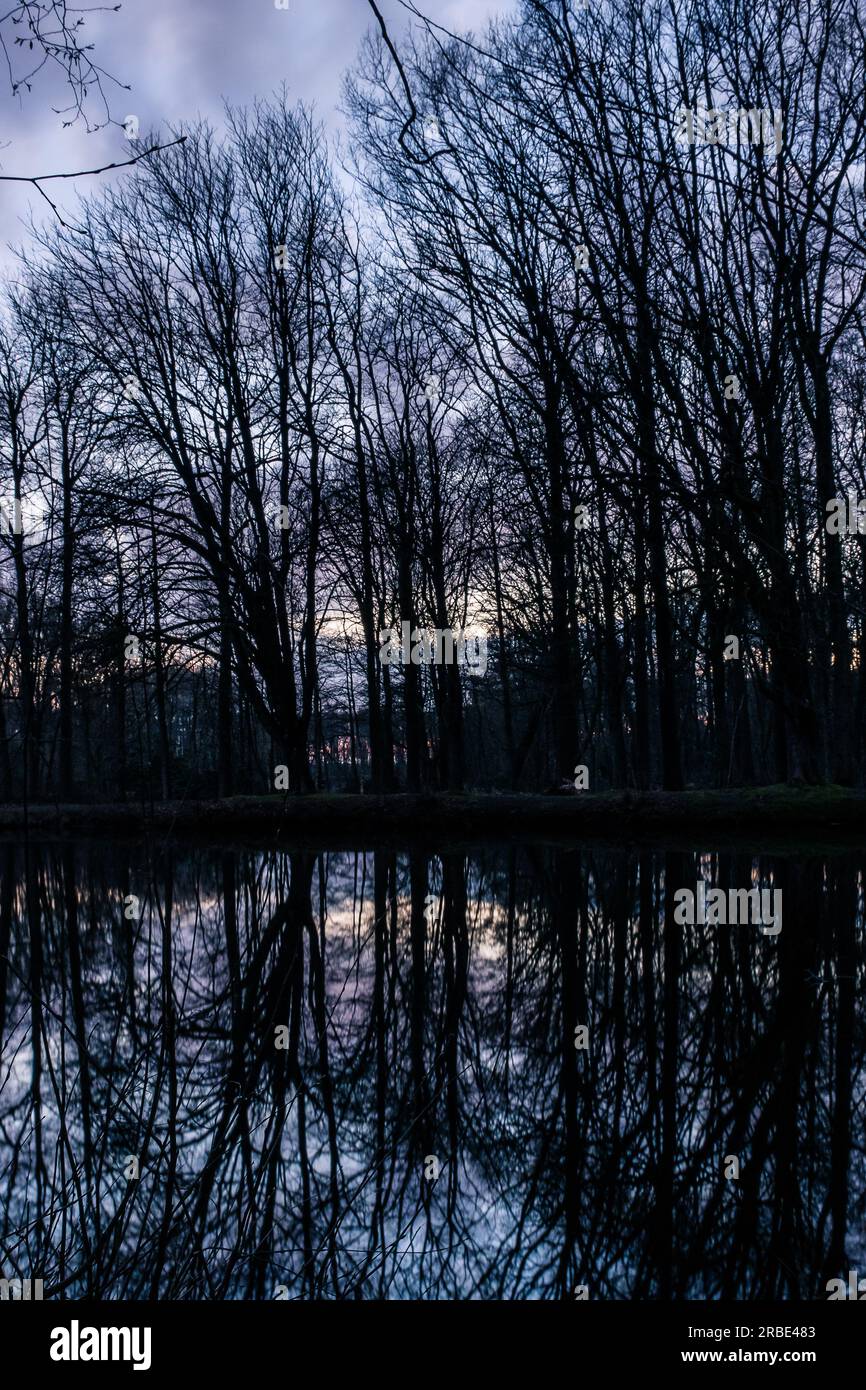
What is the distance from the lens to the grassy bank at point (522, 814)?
47.0 feet

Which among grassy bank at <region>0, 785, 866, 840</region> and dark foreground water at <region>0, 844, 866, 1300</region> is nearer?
dark foreground water at <region>0, 844, 866, 1300</region>

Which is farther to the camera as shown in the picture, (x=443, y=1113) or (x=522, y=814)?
(x=522, y=814)

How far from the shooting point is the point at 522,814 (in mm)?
16219

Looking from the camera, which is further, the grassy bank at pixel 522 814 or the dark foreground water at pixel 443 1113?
the grassy bank at pixel 522 814

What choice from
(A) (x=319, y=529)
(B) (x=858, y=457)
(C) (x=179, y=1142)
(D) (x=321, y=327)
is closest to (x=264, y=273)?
(D) (x=321, y=327)

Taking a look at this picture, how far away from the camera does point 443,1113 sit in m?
3.37

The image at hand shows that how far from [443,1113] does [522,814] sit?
13.0 meters

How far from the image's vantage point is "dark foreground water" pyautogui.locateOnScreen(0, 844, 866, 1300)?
2.33 m

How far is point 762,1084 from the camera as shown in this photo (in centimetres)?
343

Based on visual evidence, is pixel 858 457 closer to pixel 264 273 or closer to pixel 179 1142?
pixel 264 273

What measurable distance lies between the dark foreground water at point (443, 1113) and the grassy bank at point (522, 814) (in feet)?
25.0

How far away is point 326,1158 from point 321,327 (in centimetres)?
2008

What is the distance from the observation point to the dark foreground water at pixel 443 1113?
2.33 meters

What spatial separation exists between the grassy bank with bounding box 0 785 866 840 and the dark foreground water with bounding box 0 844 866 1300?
762 centimetres
